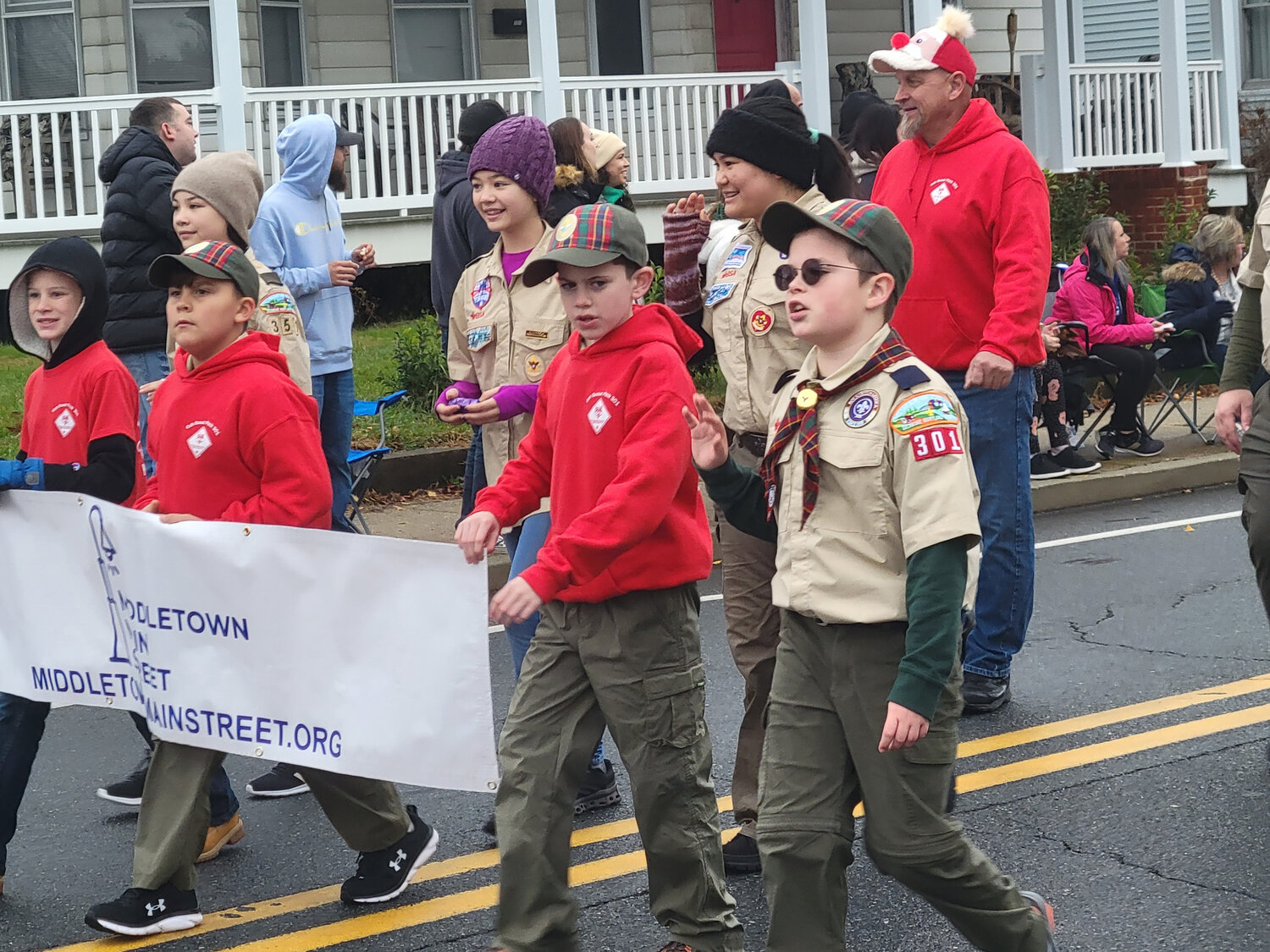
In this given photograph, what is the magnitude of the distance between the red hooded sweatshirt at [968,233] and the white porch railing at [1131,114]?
1396 centimetres

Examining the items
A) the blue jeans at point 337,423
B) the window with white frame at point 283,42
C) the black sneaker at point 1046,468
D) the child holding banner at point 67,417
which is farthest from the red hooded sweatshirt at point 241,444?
the window with white frame at point 283,42

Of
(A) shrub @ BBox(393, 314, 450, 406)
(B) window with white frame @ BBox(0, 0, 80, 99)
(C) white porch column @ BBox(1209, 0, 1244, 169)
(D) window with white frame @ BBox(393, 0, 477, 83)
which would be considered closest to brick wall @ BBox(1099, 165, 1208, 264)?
(C) white porch column @ BBox(1209, 0, 1244, 169)

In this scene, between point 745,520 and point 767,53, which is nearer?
point 745,520

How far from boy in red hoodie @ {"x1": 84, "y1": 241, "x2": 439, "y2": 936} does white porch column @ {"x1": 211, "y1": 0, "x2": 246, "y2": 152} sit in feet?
36.6

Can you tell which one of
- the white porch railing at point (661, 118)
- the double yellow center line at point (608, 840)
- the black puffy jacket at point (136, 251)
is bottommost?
the double yellow center line at point (608, 840)

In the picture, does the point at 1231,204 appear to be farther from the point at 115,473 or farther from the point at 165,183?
the point at 115,473

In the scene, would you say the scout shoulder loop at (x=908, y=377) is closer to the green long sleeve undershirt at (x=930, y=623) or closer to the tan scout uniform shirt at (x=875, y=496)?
the tan scout uniform shirt at (x=875, y=496)

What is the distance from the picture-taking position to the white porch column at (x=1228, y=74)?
68.2 feet

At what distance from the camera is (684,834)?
12.8 feet

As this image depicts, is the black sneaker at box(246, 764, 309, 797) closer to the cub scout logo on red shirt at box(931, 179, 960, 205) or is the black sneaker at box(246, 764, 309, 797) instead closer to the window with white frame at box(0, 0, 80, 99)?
the cub scout logo on red shirt at box(931, 179, 960, 205)

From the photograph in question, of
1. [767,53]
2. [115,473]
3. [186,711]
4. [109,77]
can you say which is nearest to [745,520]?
[186,711]

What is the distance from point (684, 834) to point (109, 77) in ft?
50.3

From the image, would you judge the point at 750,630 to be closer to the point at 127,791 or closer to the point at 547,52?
the point at 127,791

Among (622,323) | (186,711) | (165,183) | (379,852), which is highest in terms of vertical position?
(165,183)
